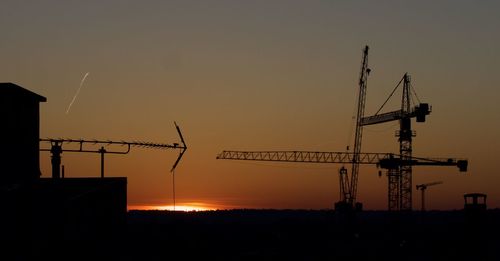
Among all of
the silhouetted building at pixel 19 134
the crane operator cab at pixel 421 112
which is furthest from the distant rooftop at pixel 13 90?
the crane operator cab at pixel 421 112

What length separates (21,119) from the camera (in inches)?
2131

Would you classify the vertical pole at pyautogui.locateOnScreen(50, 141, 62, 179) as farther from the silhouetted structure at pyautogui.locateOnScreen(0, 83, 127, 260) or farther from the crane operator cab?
the crane operator cab

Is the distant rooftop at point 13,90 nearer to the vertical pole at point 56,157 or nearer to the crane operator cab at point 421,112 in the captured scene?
the vertical pole at point 56,157

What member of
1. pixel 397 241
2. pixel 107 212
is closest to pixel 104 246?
pixel 107 212

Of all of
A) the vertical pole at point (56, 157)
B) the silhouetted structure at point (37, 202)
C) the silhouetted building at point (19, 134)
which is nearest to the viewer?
the silhouetted structure at point (37, 202)

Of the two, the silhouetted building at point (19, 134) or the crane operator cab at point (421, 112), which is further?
the crane operator cab at point (421, 112)

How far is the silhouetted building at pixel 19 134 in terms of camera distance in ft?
170

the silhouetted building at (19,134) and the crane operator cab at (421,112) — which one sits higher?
the crane operator cab at (421,112)

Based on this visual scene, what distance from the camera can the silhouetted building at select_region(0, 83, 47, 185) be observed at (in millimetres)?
51938

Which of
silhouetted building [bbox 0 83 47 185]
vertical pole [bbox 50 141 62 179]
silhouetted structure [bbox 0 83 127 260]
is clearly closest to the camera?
silhouetted structure [bbox 0 83 127 260]

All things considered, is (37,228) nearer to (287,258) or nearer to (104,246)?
(104,246)

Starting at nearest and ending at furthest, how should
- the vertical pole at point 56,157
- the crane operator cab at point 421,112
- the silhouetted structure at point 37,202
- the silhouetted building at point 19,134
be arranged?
the silhouetted structure at point 37,202
the silhouetted building at point 19,134
the vertical pole at point 56,157
the crane operator cab at point 421,112

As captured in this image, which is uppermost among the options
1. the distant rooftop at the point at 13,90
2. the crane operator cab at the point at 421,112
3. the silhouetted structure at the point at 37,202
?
the crane operator cab at the point at 421,112

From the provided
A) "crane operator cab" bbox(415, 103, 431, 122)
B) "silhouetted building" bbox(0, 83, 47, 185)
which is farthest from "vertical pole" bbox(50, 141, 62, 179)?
"crane operator cab" bbox(415, 103, 431, 122)
